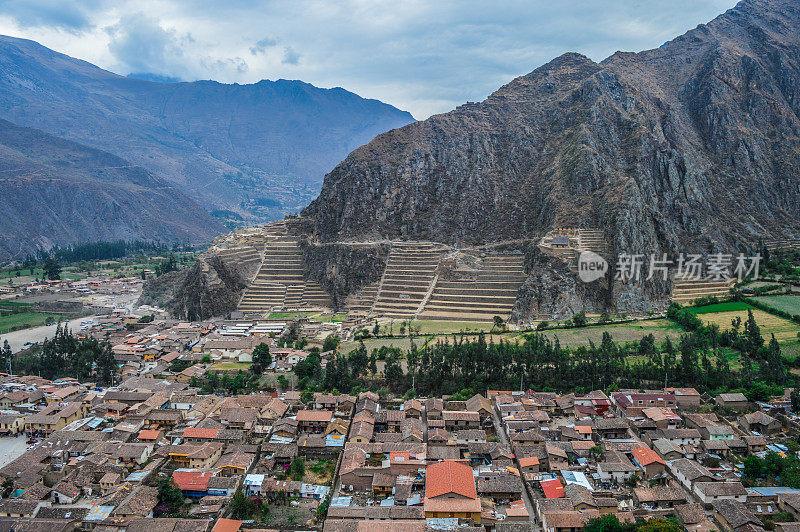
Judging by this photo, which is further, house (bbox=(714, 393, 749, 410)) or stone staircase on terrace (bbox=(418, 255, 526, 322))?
stone staircase on terrace (bbox=(418, 255, 526, 322))

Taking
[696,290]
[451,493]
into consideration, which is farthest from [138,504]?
[696,290]

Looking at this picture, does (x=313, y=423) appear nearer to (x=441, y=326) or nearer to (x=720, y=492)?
(x=720, y=492)


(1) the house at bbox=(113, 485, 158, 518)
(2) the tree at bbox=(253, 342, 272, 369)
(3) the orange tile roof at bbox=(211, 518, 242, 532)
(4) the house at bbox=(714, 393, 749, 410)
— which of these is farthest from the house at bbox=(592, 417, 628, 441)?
(2) the tree at bbox=(253, 342, 272, 369)

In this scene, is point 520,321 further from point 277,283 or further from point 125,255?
point 125,255

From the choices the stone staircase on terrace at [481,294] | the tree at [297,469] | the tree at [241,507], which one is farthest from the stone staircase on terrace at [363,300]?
the tree at [241,507]

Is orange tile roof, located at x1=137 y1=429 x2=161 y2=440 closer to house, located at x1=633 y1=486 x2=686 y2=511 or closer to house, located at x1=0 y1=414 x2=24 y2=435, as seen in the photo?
house, located at x1=0 y1=414 x2=24 y2=435

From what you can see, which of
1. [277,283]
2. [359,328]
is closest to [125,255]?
[277,283]
